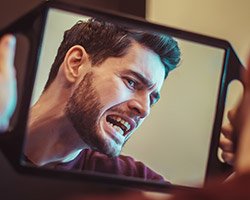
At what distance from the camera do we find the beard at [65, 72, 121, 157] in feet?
1.98

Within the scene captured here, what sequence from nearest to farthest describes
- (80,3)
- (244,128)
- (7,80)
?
(244,128) < (7,80) < (80,3)

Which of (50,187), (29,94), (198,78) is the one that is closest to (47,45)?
(29,94)

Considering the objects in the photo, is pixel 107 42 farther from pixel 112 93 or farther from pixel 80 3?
pixel 80 3

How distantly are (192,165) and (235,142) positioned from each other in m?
0.38

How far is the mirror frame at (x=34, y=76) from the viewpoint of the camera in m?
0.50

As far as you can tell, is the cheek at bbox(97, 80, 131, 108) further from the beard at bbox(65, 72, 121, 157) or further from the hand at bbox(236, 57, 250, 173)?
the hand at bbox(236, 57, 250, 173)

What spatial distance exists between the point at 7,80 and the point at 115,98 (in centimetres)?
16

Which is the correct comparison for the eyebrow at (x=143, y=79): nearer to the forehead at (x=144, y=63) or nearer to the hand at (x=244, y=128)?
the forehead at (x=144, y=63)

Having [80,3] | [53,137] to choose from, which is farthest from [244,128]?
[80,3]

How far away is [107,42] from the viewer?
0.62m

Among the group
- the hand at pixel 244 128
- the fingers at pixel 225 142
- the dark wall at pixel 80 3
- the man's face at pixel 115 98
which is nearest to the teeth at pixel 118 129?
the man's face at pixel 115 98

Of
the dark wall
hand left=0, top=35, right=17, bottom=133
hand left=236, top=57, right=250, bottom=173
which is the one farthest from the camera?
the dark wall

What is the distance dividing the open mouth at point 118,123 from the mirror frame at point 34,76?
0.29 feet

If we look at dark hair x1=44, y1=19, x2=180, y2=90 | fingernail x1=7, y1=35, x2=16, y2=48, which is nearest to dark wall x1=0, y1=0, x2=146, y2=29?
dark hair x1=44, y1=19, x2=180, y2=90
